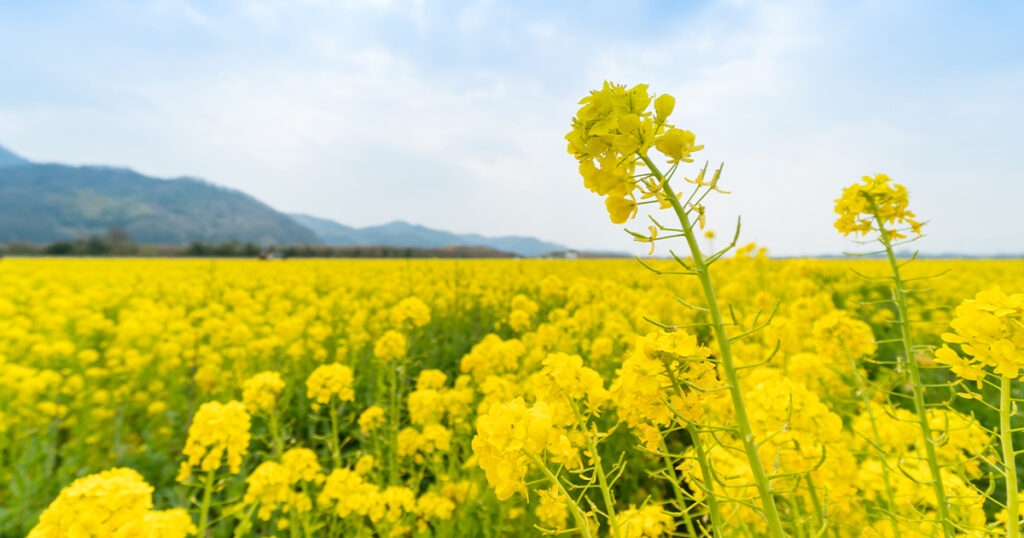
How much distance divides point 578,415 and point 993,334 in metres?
0.99

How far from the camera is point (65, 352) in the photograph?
485 centimetres

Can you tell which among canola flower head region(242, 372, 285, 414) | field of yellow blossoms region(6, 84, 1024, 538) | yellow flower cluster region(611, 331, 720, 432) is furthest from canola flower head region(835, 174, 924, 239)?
canola flower head region(242, 372, 285, 414)

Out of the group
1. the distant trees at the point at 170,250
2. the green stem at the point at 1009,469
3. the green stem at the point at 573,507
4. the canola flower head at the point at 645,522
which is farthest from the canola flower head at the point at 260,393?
the distant trees at the point at 170,250

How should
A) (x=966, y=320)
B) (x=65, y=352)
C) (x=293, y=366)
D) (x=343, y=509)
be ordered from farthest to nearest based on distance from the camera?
1. (x=293, y=366)
2. (x=65, y=352)
3. (x=343, y=509)
4. (x=966, y=320)

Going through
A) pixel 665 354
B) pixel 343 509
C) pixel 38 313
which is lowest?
pixel 343 509

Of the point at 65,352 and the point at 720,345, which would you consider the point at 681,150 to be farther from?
the point at 65,352

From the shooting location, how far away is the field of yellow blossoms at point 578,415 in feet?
3.16

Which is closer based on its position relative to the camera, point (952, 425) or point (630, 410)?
point (630, 410)

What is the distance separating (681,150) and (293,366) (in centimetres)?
571

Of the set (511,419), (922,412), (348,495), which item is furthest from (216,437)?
(922,412)

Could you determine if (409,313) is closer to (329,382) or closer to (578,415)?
(329,382)

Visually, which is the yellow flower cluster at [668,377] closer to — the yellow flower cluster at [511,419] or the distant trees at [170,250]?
the yellow flower cluster at [511,419]

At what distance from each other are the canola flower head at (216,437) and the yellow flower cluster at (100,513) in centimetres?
79

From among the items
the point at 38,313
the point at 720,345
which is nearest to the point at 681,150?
the point at 720,345
